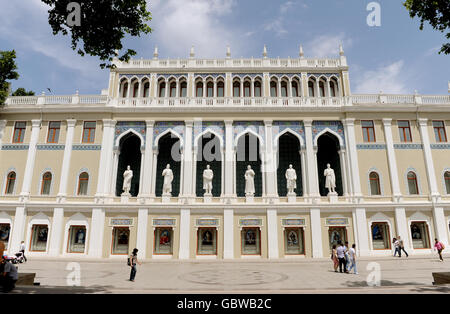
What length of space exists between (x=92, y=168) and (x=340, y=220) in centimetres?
1966

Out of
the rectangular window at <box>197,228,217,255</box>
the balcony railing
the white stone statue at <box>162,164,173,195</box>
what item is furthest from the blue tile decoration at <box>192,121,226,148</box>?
the rectangular window at <box>197,228,217,255</box>

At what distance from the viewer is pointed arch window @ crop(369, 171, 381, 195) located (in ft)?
73.0

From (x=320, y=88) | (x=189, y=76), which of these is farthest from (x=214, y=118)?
(x=320, y=88)

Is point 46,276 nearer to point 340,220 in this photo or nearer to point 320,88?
point 340,220

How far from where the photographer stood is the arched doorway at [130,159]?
23.8 m

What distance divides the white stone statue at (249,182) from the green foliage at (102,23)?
13385 millimetres

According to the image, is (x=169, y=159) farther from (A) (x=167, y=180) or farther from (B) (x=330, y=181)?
(B) (x=330, y=181)

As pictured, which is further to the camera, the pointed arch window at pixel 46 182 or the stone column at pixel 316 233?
the pointed arch window at pixel 46 182

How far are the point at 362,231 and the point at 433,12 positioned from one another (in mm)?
14970

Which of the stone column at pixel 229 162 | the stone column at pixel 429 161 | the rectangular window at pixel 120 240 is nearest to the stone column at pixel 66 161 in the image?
the rectangular window at pixel 120 240

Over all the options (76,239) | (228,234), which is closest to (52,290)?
(228,234)

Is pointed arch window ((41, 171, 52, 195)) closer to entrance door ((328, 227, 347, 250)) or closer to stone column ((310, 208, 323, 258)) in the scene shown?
stone column ((310, 208, 323, 258))

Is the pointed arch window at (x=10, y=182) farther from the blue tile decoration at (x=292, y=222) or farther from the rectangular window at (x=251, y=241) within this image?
the blue tile decoration at (x=292, y=222)

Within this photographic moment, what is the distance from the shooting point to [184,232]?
21047 mm
